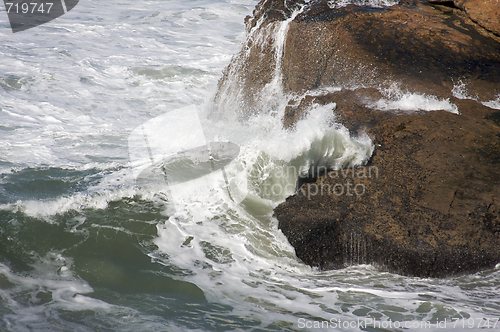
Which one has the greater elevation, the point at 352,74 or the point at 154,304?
the point at 352,74

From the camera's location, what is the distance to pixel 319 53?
3.81 m

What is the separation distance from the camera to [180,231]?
306 cm

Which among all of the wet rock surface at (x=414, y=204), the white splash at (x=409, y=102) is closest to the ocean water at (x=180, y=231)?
the white splash at (x=409, y=102)

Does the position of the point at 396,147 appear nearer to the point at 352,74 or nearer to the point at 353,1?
the point at 352,74

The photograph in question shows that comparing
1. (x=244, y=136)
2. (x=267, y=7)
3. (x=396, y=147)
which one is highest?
(x=267, y=7)

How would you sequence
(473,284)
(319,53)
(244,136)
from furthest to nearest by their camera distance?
(244,136) < (319,53) < (473,284)

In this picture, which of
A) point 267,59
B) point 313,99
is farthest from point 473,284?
point 267,59

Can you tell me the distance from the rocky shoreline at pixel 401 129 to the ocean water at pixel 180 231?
120 mm

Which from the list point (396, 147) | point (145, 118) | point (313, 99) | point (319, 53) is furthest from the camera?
point (145, 118)

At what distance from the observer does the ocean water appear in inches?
85.0

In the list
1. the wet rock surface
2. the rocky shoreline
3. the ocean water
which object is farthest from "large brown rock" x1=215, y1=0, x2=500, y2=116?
the wet rock surface

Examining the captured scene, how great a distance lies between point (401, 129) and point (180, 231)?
2.12 metres

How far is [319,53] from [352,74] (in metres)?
0.47

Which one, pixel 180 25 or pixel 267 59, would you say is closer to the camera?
pixel 267 59
